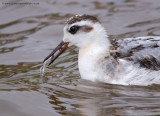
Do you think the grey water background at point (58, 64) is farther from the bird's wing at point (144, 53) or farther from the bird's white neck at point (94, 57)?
the bird's wing at point (144, 53)

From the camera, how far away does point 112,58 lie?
8445 millimetres

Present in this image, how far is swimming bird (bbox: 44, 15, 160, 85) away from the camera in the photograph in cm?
827

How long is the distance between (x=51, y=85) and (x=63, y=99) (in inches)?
32.5

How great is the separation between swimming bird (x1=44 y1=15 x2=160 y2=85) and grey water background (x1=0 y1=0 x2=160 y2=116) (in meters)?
0.19

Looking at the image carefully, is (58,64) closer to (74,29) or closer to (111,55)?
(74,29)

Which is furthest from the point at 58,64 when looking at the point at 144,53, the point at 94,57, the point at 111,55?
the point at 144,53

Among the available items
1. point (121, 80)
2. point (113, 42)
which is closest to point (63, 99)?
point (121, 80)

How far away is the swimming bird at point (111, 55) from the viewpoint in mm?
8266

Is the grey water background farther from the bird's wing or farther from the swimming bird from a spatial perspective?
the bird's wing

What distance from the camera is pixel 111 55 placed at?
851 centimetres

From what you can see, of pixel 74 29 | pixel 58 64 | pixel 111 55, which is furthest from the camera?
pixel 58 64

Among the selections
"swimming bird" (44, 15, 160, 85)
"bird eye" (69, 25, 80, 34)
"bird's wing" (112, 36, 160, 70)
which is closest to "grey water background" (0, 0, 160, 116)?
"swimming bird" (44, 15, 160, 85)

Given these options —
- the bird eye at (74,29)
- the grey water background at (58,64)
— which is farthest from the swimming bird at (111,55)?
the grey water background at (58,64)

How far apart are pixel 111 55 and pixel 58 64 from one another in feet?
6.24
